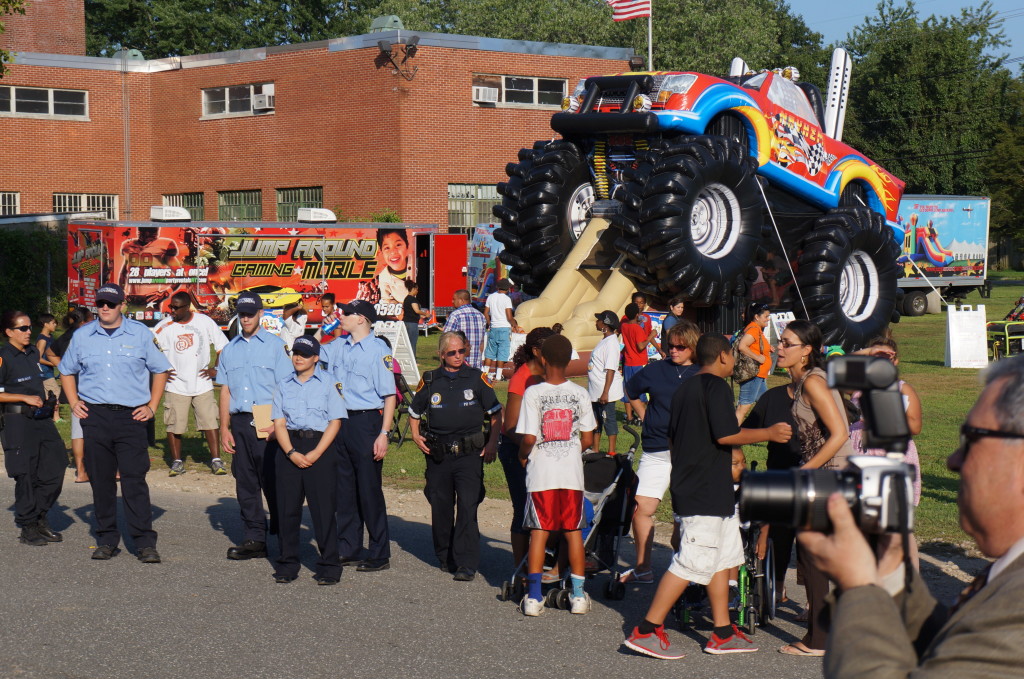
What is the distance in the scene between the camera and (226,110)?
3947 centimetres

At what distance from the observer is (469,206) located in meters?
37.6

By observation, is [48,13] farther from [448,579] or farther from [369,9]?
[448,579]

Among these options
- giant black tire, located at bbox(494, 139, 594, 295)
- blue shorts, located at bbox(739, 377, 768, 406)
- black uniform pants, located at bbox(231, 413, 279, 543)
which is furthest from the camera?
giant black tire, located at bbox(494, 139, 594, 295)

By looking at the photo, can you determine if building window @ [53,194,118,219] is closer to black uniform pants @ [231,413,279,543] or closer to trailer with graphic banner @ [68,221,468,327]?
trailer with graphic banner @ [68,221,468,327]

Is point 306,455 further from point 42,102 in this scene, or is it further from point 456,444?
point 42,102

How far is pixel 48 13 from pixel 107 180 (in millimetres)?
7633

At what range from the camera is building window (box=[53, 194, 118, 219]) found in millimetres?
40125

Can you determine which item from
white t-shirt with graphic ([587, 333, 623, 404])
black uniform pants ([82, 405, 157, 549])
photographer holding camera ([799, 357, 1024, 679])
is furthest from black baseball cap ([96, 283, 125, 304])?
photographer holding camera ([799, 357, 1024, 679])

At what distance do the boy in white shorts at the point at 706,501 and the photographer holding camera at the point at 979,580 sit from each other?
4217 millimetres

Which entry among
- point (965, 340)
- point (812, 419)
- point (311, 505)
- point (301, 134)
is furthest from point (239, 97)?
point (812, 419)

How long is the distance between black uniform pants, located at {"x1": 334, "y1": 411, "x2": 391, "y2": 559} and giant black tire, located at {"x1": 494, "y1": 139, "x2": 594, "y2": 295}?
8.89 meters

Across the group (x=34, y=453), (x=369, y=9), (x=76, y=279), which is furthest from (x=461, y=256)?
(x=369, y=9)

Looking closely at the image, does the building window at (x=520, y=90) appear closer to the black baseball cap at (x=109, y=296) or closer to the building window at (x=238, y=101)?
the building window at (x=238, y=101)

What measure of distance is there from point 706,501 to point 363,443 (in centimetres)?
297
